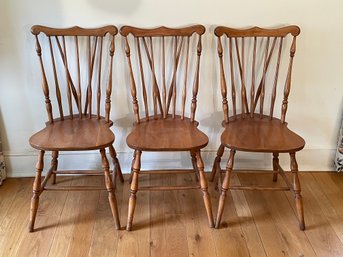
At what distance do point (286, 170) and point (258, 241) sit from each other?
725mm

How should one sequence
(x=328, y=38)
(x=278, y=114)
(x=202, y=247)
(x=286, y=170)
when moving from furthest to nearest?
(x=286, y=170) → (x=278, y=114) → (x=328, y=38) → (x=202, y=247)

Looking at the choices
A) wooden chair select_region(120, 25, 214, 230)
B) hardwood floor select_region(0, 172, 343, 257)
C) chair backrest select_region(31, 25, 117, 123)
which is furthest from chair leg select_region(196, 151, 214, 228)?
chair backrest select_region(31, 25, 117, 123)

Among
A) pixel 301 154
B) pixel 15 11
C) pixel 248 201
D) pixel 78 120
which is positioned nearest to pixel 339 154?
pixel 301 154

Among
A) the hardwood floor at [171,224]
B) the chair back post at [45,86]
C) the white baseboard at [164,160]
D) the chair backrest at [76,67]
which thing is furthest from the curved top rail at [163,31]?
the hardwood floor at [171,224]

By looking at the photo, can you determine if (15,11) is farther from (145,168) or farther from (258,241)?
(258,241)

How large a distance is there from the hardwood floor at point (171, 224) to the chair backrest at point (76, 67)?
507 millimetres

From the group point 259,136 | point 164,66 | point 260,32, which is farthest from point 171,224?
point 260,32

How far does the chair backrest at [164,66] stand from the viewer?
1987 millimetres

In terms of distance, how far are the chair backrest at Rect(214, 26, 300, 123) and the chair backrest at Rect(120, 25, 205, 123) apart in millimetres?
168

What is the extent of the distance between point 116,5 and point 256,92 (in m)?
0.91

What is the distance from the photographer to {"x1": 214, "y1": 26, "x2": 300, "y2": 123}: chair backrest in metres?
2.00

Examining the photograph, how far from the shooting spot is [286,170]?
2457 millimetres

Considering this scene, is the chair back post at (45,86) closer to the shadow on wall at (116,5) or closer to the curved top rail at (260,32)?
the shadow on wall at (116,5)

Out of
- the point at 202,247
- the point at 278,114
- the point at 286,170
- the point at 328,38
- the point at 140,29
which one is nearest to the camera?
the point at 202,247
